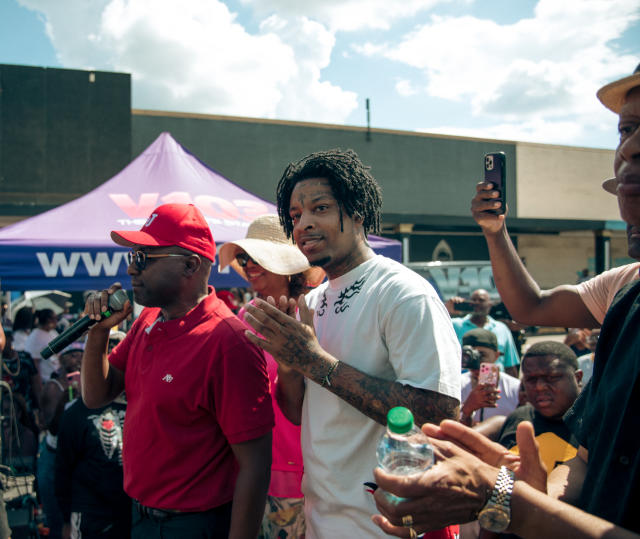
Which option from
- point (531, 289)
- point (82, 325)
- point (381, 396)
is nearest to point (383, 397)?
point (381, 396)

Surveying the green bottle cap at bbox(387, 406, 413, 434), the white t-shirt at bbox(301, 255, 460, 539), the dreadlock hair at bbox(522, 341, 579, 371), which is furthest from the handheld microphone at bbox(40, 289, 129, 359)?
the dreadlock hair at bbox(522, 341, 579, 371)

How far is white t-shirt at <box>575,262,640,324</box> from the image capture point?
1.88m

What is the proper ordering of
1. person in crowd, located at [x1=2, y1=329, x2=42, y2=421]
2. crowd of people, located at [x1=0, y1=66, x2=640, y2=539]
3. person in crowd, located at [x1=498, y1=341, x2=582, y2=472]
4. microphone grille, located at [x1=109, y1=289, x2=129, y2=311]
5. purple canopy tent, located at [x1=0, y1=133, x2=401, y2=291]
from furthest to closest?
person in crowd, located at [x1=2, y1=329, x2=42, y2=421]
purple canopy tent, located at [x1=0, y1=133, x2=401, y2=291]
person in crowd, located at [x1=498, y1=341, x2=582, y2=472]
microphone grille, located at [x1=109, y1=289, x2=129, y2=311]
crowd of people, located at [x1=0, y1=66, x2=640, y2=539]

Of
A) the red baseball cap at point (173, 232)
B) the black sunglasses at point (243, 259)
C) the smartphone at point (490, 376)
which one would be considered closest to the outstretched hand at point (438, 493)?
the red baseball cap at point (173, 232)

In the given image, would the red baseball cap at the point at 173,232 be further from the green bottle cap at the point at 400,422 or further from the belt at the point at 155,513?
the green bottle cap at the point at 400,422

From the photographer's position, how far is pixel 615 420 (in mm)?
1145

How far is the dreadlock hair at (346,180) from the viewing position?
6.55ft

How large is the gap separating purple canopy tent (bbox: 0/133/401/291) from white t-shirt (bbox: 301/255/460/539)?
2.71 m

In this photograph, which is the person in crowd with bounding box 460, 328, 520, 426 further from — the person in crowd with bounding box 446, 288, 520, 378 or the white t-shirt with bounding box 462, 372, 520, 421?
the person in crowd with bounding box 446, 288, 520, 378

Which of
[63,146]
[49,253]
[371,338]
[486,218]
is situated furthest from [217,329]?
[63,146]

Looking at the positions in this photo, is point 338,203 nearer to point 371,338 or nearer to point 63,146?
point 371,338

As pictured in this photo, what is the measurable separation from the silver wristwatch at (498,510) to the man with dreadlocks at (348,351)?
491 millimetres

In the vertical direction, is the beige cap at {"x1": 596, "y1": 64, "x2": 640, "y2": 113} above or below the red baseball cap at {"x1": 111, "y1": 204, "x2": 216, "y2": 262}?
above

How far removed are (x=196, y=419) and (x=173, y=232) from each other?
853mm
